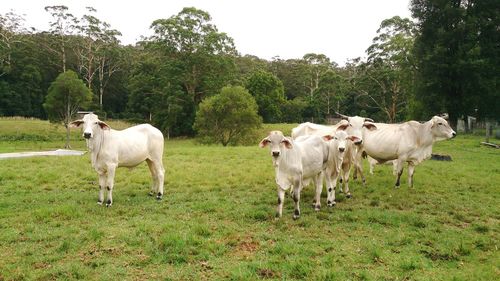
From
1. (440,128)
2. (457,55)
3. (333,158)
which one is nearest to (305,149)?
(333,158)

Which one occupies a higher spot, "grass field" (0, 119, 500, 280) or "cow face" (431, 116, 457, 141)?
"cow face" (431, 116, 457, 141)

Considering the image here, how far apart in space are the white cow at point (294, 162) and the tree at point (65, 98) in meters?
31.0

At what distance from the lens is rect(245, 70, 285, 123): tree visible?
51094 mm

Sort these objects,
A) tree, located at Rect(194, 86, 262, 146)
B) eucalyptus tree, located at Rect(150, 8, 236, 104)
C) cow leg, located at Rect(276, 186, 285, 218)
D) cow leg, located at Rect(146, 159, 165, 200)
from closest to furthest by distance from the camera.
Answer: cow leg, located at Rect(276, 186, 285, 218) < cow leg, located at Rect(146, 159, 165, 200) < tree, located at Rect(194, 86, 262, 146) < eucalyptus tree, located at Rect(150, 8, 236, 104)

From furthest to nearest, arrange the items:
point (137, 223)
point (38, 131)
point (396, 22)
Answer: point (396, 22) → point (38, 131) → point (137, 223)

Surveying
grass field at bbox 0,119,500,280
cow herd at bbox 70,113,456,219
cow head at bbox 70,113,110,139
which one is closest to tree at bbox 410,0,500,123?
grass field at bbox 0,119,500,280

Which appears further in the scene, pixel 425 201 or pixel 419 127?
pixel 419 127

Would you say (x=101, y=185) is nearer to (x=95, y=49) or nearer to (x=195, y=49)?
(x=195, y=49)

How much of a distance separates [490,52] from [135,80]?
37.1m

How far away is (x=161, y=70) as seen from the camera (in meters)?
43.6

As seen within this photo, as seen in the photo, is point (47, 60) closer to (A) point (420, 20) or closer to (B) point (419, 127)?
(A) point (420, 20)

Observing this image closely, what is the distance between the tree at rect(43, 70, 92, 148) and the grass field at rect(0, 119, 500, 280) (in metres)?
24.2

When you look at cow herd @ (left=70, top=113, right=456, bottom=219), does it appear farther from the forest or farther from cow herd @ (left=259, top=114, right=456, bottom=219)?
the forest

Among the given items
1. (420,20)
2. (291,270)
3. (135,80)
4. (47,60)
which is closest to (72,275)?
(291,270)
